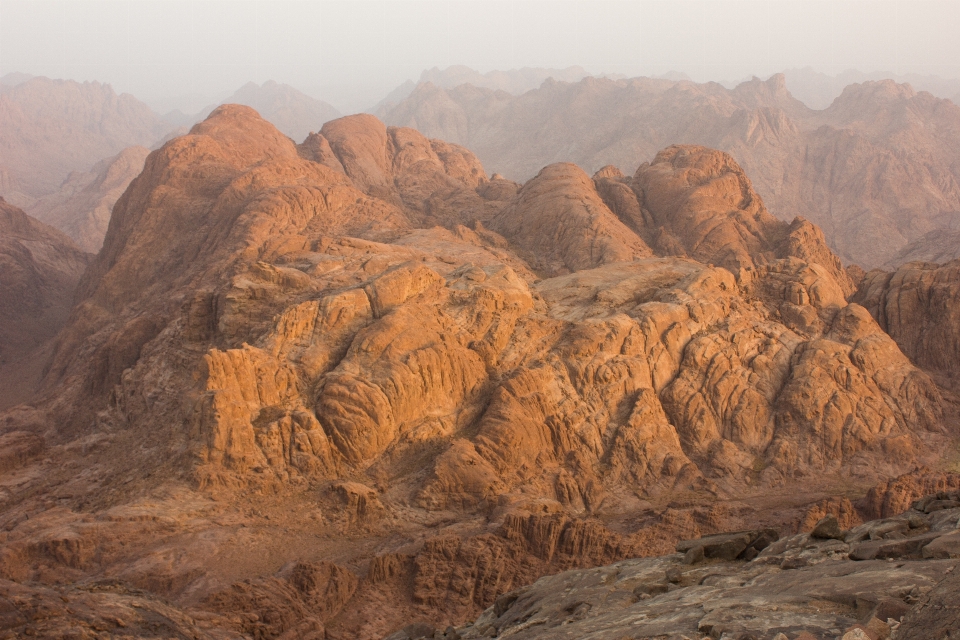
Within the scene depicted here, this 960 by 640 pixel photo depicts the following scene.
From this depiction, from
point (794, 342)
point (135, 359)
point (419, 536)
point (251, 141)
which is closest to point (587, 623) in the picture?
point (419, 536)

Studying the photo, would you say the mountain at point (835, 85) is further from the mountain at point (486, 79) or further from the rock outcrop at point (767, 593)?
the rock outcrop at point (767, 593)

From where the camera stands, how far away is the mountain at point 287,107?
15550 centimetres

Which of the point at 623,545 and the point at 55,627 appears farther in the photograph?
the point at 623,545

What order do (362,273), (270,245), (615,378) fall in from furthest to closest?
(270,245)
(362,273)
(615,378)

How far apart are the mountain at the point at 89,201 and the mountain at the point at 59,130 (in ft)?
18.3

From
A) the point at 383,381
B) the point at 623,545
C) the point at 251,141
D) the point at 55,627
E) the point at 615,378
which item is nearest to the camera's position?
the point at 55,627

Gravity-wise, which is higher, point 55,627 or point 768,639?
point 768,639

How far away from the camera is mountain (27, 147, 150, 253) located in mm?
77062

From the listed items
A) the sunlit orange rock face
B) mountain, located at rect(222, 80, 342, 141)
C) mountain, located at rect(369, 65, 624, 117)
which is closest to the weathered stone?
the sunlit orange rock face

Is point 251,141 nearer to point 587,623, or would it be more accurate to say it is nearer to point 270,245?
point 270,245

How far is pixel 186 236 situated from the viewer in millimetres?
41688

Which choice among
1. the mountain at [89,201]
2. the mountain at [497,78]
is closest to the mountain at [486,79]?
the mountain at [497,78]

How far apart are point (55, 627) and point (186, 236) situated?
33475 millimetres

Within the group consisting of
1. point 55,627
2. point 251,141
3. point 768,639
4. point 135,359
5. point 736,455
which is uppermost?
point 251,141
